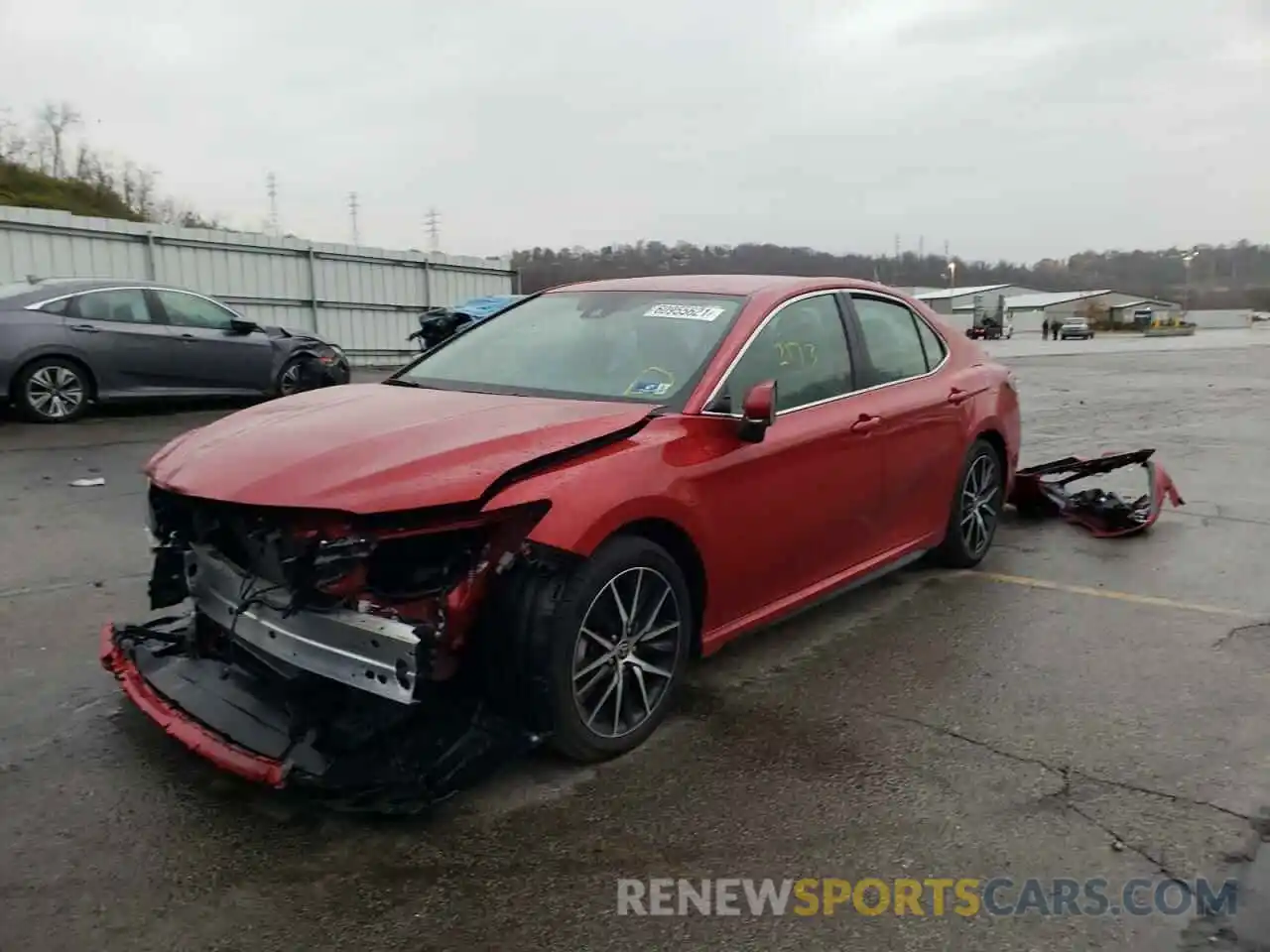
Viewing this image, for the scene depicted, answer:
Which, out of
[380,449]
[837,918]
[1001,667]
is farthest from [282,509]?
[1001,667]

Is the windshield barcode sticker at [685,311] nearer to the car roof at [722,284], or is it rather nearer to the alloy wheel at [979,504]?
the car roof at [722,284]

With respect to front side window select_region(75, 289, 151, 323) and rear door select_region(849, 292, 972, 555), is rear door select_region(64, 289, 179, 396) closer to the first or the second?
front side window select_region(75, 289, 151, 323)

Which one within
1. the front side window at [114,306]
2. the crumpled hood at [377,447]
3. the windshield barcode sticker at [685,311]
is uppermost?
the front side window at [114,306]

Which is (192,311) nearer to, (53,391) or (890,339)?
(53,391)

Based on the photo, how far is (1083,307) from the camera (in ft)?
343

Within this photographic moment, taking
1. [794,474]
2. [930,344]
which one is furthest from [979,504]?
[794,474]

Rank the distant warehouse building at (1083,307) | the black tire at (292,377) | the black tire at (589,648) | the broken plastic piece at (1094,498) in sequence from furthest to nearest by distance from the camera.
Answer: the distant warehouse building at (1083,307), the black tire at (292,377), the broken plastic piece at (1094,498), the black tire at (589,648)

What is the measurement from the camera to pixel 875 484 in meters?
4.80

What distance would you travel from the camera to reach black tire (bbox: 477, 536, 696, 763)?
10.4 ft

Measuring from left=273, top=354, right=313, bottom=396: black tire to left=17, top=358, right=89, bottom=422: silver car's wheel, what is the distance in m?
2.21

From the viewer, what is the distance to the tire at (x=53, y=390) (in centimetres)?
1027

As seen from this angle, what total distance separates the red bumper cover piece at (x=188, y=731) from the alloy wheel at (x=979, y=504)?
4060 millimetres

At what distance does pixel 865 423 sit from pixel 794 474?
2.12 feet
